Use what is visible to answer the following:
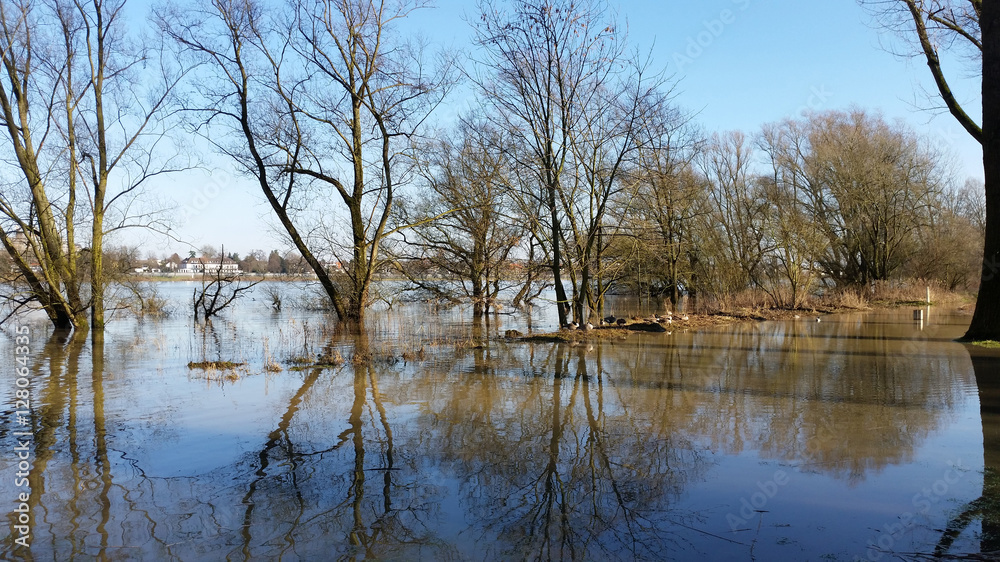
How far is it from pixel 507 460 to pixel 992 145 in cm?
1267

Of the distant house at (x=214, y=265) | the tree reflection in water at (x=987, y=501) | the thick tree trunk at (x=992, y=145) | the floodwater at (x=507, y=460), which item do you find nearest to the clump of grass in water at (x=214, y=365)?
the floodwater at (x=507, y=460)

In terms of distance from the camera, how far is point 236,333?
18.3 m

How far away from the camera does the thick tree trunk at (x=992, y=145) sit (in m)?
12.5

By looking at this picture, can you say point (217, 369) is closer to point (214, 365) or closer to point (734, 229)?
point (214, 365)

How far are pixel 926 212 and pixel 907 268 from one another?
326cm

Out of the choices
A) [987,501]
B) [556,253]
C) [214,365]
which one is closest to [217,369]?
[214,365]

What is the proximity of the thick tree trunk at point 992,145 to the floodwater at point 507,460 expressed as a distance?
9.55 ft

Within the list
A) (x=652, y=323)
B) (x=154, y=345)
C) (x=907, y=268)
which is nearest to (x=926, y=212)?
(x=907, y=268)

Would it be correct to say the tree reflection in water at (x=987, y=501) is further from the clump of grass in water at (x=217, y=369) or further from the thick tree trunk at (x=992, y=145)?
the clump of grass in water at (x=217, y=369)

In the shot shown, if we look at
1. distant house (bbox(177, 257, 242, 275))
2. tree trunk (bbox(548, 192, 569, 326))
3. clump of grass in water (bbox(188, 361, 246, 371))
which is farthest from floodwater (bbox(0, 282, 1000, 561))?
distant house (bbox(177, 257, 242, 275))

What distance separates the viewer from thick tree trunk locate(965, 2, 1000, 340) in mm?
12469

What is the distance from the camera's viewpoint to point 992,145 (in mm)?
12695

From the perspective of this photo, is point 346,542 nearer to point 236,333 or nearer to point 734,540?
point 734,540

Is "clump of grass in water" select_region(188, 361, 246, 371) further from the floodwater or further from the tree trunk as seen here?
the tree trunk
